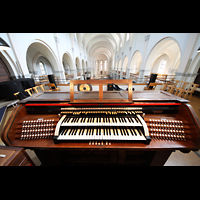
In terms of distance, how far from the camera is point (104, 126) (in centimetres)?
147

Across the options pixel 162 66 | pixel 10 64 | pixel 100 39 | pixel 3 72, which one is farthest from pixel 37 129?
pixel 100 39


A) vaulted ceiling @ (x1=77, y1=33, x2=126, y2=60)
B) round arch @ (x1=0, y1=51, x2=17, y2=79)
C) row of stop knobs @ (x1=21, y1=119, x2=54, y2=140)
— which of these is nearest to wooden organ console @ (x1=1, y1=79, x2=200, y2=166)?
row of stop knobs @ (x1=21, y1=119, x2=54, y2=140)

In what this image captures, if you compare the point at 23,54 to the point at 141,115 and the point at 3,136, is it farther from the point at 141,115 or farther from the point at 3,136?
the point at 141,115

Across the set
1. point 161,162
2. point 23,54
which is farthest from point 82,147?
point 23,54

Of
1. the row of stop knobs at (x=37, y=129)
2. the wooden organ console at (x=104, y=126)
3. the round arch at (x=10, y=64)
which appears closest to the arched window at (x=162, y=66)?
the wooden organ console at (x=104, y=126)

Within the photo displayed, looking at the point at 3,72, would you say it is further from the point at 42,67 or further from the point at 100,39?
the point at 100,39

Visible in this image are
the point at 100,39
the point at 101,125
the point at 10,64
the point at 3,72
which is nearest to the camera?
the point at 101,125

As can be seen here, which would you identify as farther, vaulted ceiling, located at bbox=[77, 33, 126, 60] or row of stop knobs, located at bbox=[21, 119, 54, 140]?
vaulted ceiling, located at bbox=[77, 33, 126, 60]

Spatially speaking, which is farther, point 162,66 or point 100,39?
point 100,39

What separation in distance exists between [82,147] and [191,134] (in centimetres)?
185

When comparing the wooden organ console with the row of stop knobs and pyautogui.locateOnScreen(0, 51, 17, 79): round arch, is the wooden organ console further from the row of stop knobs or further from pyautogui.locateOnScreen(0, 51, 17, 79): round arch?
pyautogui.locateOnScreen(0, 51, 17, 79): round arch

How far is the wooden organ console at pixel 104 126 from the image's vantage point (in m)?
1.31

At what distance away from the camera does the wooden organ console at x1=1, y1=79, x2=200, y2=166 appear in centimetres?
131

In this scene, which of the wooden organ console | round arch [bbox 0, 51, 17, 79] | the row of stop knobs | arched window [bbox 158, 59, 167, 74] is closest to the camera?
the wooden organ console
